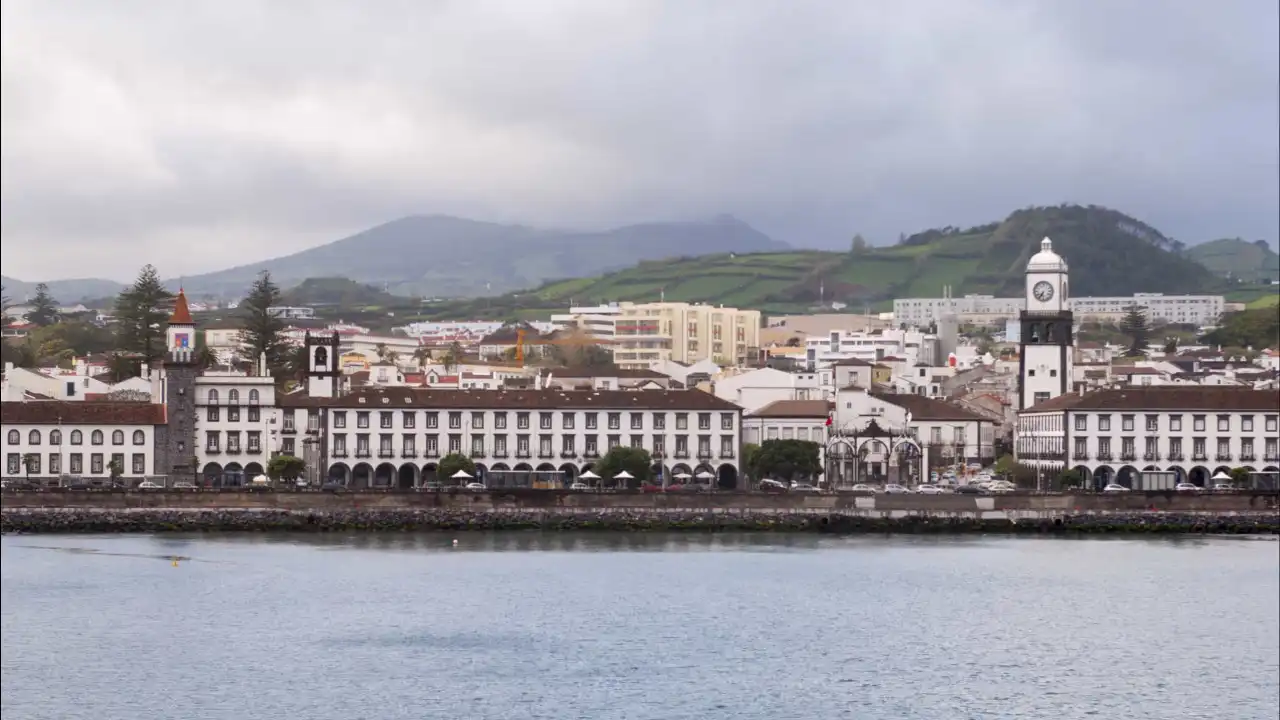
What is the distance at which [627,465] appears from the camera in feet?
304

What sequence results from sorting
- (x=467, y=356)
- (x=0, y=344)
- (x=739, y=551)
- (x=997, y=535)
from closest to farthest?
(x=739, y=551) < (x=997, y=535) < (x=0, y=344) < (x=467, y=356)

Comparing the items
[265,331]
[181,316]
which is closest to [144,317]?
[265,331]

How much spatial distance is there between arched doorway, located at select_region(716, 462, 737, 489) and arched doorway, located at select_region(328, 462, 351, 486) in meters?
15.4

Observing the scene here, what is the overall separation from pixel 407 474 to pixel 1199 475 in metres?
33.2

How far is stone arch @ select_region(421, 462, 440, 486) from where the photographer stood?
95.2 meters

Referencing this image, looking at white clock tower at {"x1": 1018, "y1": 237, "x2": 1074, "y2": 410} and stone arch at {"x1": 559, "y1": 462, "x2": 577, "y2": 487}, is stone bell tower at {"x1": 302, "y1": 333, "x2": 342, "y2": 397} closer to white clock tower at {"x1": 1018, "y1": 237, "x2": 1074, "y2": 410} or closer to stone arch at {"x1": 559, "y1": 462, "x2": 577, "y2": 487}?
stone arch at {"x1": 559, "y1": 462, "x2": 577, "y2": 487}

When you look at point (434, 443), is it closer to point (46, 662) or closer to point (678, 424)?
point (678, 424)

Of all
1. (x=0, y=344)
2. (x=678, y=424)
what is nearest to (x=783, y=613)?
(x=678, y=424)

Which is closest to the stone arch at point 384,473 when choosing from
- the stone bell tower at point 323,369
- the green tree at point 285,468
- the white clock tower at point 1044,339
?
the stone bell tower at point 323,369

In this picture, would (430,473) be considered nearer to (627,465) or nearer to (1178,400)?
(627,465)

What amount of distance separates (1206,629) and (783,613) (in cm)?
959

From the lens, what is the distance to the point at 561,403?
97250mm

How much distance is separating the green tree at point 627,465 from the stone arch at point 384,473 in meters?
8.81

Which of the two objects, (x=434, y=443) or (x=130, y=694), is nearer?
(x=130, y=694)
